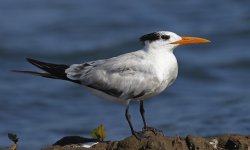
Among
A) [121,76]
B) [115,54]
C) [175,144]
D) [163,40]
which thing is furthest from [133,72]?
[115,54]

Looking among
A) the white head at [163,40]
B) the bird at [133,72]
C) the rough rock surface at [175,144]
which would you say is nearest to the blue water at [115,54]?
the bird at [133,72]

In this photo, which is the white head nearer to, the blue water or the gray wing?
the gray wing

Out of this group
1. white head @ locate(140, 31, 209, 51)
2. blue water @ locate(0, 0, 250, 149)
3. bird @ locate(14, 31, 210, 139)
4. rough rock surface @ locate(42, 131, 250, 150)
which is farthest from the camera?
blue water @ locate(0, 0, 250, 149)

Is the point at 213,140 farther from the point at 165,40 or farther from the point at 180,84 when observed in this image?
the point at 180,84

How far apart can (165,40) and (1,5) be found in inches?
433

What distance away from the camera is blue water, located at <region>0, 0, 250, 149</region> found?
15.4 metres

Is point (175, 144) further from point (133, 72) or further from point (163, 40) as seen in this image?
point (163, 40)

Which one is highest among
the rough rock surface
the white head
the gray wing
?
the white head

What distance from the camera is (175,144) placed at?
9.03 metres

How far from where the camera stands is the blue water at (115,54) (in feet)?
50.5

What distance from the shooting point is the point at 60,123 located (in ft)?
51.3

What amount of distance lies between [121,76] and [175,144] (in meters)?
1.75

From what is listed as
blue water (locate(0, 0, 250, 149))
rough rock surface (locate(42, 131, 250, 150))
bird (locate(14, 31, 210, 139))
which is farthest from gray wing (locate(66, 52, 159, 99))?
blue water (locate(0, 0, 250, 149))

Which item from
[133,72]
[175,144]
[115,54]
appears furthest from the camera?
[115,54]
